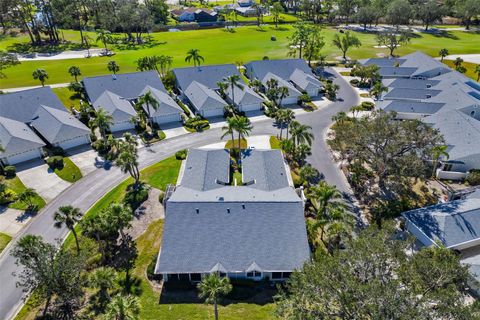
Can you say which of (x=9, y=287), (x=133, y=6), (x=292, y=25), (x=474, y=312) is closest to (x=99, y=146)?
(x=9, y=287)

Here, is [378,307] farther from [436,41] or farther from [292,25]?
[292,25]

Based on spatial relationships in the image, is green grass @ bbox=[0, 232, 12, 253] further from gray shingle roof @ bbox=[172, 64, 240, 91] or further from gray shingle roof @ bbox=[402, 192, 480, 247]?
gray shingle roof @ bbox=[402, 192, 480, 247]

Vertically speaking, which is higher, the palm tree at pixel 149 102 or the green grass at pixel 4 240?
the palm tree at pixel 149 102

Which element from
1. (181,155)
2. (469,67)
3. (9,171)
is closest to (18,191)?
A: (9,171)

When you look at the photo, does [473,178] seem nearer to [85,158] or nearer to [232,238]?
[232,238]

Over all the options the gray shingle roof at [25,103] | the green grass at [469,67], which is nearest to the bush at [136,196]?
the gray shingle roof at [25,103]

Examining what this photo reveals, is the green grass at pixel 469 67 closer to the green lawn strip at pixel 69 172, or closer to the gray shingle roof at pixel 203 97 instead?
the gray shingle roof at pixel 203 97
